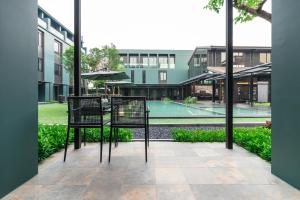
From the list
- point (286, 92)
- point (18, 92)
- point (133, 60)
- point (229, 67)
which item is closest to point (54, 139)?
point (18, 92)

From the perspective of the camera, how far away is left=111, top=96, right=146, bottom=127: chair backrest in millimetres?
3445

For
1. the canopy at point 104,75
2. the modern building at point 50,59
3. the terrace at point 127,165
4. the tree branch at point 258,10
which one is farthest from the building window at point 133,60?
the terrace at point 127,165

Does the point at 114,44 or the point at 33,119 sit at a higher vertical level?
the point at 114,44

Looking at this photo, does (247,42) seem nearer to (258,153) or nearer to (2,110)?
(258,153)

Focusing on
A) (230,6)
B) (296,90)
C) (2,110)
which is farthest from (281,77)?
(2,110)

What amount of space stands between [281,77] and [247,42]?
2698cm

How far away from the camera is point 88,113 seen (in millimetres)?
3551

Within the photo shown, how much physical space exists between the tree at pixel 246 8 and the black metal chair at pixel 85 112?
12.0 ft

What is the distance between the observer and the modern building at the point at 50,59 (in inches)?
1053

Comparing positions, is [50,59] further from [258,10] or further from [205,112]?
[258,10]

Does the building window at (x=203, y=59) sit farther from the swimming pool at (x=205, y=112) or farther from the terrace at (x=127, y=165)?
the terrace at (x=127, y=165)

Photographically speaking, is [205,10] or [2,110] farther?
[205,10]

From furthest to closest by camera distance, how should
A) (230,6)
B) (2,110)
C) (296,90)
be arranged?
(230,6) → (296,90) → (2,110)

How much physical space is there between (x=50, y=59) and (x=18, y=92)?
2935 cm
